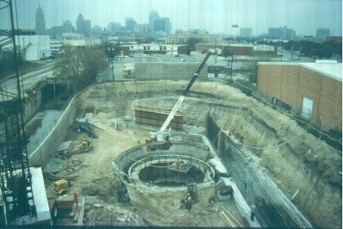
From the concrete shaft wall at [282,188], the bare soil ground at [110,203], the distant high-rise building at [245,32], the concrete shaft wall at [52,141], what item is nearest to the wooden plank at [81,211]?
the bare soil ground at [110,203]

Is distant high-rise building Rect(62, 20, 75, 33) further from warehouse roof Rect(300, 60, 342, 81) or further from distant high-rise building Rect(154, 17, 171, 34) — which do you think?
A: warehouse roof Rect(300, 60, 342, 81)

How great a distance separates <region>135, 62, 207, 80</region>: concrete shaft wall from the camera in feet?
100

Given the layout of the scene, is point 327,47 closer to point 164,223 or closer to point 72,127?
point 72,127

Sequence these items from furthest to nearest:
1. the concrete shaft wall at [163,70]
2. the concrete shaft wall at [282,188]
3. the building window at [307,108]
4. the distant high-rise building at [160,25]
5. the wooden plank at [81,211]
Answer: the distant high-rise building at [160,25] → the concrete shaft wall at [163,70] → the building window at [307,108] → the concrete shaft wall at [282,188] → the wooden plank at [81,211]

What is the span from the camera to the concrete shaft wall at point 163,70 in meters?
30.5

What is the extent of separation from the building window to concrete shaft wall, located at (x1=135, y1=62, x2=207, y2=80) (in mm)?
12804

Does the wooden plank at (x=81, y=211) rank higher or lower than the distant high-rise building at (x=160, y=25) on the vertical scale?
lower

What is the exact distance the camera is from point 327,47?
1229 inches

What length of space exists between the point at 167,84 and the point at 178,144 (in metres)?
10.4

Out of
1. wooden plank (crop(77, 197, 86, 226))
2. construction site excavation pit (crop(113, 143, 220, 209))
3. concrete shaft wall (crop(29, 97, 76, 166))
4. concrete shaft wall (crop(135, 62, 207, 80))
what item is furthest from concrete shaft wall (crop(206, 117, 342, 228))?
concrete shaft wall (crop(135, 62, 207, 80))

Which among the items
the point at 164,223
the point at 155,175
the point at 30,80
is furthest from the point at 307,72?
the point at 30,80

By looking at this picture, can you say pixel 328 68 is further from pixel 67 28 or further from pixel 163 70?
pixel 67 28

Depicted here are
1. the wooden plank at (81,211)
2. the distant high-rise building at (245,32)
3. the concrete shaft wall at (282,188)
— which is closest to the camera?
the wooden plank at (81,211)

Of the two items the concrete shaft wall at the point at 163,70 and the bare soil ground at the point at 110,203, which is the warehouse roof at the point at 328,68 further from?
the concrete shaft wall at the point at 163,70
